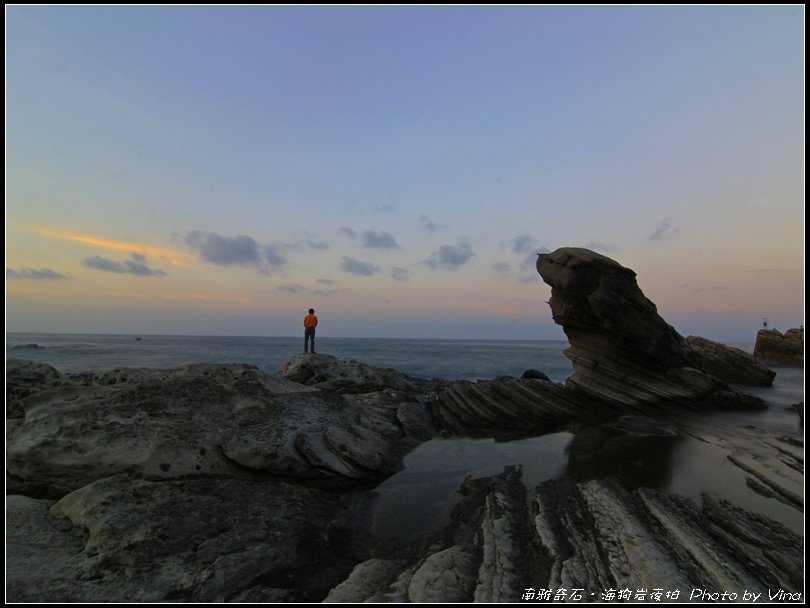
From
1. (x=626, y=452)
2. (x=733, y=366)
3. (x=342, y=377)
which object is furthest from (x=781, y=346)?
(x=342, y=377)

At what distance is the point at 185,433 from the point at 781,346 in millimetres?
47273

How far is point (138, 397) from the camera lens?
23.1 feet

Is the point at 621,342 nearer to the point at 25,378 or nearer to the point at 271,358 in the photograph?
the point at 25,378

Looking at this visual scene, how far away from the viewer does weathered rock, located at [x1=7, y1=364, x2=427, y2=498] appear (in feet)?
18.2

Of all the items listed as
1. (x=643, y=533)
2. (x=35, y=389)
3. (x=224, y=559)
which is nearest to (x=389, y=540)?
(x=224, y=559)

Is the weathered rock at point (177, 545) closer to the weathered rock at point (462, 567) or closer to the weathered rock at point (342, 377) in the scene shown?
the weathered rock at point (462, 567)

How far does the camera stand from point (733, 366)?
21.2 meters

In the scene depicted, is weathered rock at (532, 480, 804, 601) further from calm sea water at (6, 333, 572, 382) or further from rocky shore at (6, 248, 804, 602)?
calm sea water at (6, 333, 572, 382)

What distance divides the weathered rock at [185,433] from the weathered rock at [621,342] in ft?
24.4

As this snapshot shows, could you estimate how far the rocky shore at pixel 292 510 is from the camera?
3752mm

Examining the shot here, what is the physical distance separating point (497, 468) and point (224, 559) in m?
5.11

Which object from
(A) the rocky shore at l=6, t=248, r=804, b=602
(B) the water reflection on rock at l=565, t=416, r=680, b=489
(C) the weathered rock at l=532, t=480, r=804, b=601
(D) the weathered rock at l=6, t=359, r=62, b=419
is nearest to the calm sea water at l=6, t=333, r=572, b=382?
(D) the weathered rock at l=6, t=359, r=62, b=419

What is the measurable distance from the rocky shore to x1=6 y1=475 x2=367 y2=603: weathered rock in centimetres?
2

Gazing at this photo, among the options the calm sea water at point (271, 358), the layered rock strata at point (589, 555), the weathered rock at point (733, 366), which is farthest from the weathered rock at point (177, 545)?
the weathered rock at point (733, 366)
